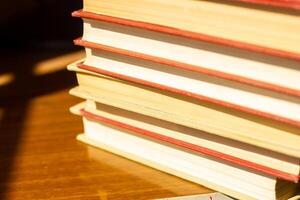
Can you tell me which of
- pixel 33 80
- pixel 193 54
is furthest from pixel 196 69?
pixel 33 80

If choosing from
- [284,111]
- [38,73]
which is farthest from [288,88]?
[38,73]

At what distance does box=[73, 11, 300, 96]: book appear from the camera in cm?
47

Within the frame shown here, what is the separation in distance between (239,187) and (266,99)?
0.36ft

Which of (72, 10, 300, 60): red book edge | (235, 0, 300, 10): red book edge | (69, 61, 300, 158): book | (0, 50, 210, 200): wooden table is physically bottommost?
(0, 50, 210, 200): wooden table

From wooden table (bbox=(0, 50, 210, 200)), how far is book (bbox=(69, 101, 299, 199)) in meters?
0.01

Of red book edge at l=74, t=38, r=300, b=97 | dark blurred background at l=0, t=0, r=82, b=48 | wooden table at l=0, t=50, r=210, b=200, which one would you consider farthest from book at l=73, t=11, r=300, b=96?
dark blurred background at l=0, t=0, r=82, b=48

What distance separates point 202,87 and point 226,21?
8cm

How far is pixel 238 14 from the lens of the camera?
477mm

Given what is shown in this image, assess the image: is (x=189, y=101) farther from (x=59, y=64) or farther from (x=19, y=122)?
(x=59, y=64)

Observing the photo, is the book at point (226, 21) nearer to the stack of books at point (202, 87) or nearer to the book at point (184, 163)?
the stack of books at point (202, 87)

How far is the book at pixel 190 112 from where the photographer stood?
488 mm

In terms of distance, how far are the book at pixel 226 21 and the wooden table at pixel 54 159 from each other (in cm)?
18

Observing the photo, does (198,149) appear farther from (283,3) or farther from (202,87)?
(283,3)

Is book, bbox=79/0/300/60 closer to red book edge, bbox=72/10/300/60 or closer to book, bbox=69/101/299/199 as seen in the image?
red book edge, bbox=72/10/300/60
